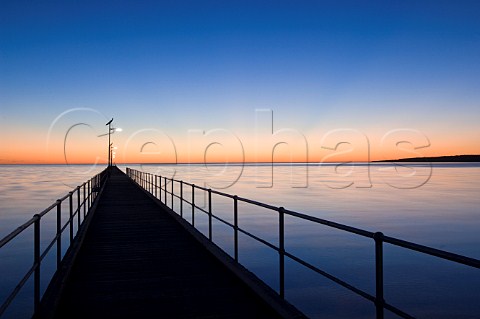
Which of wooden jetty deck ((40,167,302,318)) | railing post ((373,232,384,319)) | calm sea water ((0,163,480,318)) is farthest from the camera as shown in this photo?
calm sea water ((0,163,480,318))

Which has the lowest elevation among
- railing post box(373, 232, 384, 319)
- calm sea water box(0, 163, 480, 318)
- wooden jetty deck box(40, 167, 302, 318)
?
calm sea water box(0, 163, 480, 318)

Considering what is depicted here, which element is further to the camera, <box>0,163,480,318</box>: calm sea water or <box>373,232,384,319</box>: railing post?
<box>0,163,480,318</box>: calm sea water

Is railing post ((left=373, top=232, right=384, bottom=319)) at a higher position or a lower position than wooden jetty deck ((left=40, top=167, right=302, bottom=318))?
higher

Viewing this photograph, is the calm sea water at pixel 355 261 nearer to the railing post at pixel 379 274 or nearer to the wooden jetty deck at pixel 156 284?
the wooden jetty deck at pixel 156 284

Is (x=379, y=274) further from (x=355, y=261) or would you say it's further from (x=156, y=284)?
(x=355, y=261)

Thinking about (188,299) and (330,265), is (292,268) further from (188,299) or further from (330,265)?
(188,299)

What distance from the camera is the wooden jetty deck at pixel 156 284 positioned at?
4.91 metres

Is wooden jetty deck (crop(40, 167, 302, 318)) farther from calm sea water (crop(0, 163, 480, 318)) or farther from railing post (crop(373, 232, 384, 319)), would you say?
calm sea water (crop(0, 163, 480, 318))

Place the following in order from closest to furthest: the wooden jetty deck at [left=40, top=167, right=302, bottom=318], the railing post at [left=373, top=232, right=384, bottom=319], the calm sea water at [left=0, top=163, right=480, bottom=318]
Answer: the railing post at [left=373, top=232, right=384, bottom=319]
the wooden jetty deck at [left=40, top=167, right=302, bottom=318]
the calm sea water at [left=0, top=163, right=480, bottom=318]

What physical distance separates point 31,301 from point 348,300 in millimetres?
7447

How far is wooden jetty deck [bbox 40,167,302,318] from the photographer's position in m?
4.91

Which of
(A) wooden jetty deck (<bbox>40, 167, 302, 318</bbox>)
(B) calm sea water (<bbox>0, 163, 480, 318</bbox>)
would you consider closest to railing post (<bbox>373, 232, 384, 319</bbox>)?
(A) wooden jetty deck (<bbox>40, 167, 302, 318</bbox>)

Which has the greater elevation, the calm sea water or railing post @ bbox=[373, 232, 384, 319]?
railing post @ bbox=[373, 232, 384, 319]

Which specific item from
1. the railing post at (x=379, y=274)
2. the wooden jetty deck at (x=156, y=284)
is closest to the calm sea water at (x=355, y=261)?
the wooden jetty deck at (x=156, y=284)
